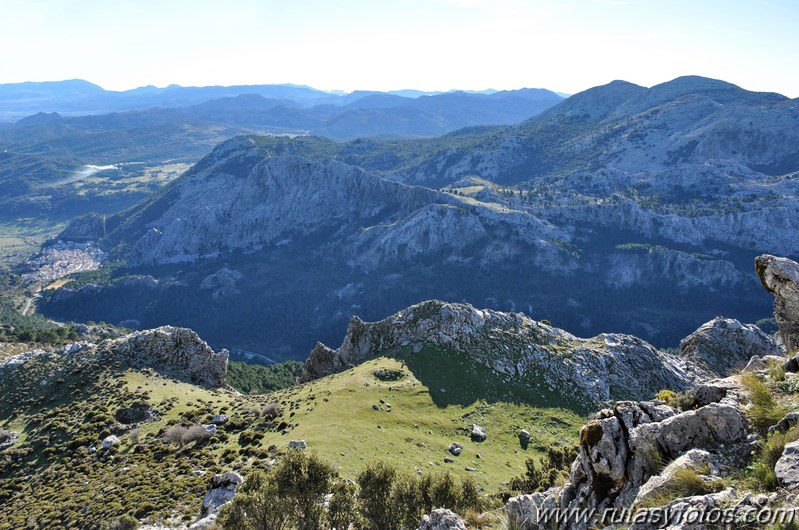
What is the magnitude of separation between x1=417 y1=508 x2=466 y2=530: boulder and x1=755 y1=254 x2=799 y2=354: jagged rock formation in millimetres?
27523

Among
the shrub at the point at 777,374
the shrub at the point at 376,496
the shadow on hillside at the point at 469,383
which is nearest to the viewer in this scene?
the shrub at the point at 777,374

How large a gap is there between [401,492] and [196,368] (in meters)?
81.9

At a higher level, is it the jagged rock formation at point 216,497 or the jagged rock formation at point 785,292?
the jagged rock formation at point 785,292

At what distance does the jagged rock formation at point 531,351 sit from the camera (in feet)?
320

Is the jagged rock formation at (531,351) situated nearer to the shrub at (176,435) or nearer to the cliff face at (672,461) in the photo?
the shrub at (176,435)

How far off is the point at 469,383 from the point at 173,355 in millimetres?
65775

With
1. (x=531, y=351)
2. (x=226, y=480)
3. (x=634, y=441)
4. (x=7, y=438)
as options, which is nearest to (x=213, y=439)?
(x=226, y=480)

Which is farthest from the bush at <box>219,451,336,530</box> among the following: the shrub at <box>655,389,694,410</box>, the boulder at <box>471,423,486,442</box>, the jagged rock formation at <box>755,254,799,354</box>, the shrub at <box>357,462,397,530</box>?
the boulder at <box>471,423,486,442</box>

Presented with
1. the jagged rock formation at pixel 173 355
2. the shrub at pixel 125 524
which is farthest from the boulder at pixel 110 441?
the jagged rock formation at pixel 173 355

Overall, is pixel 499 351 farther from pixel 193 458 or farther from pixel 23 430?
pixel 23 430

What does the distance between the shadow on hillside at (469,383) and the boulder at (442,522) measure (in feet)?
190

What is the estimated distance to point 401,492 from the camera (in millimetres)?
40375

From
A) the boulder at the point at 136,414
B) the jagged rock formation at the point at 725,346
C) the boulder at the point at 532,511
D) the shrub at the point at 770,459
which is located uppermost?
the shrub at the point at 770,459

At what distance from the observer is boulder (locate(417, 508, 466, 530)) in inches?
1087
